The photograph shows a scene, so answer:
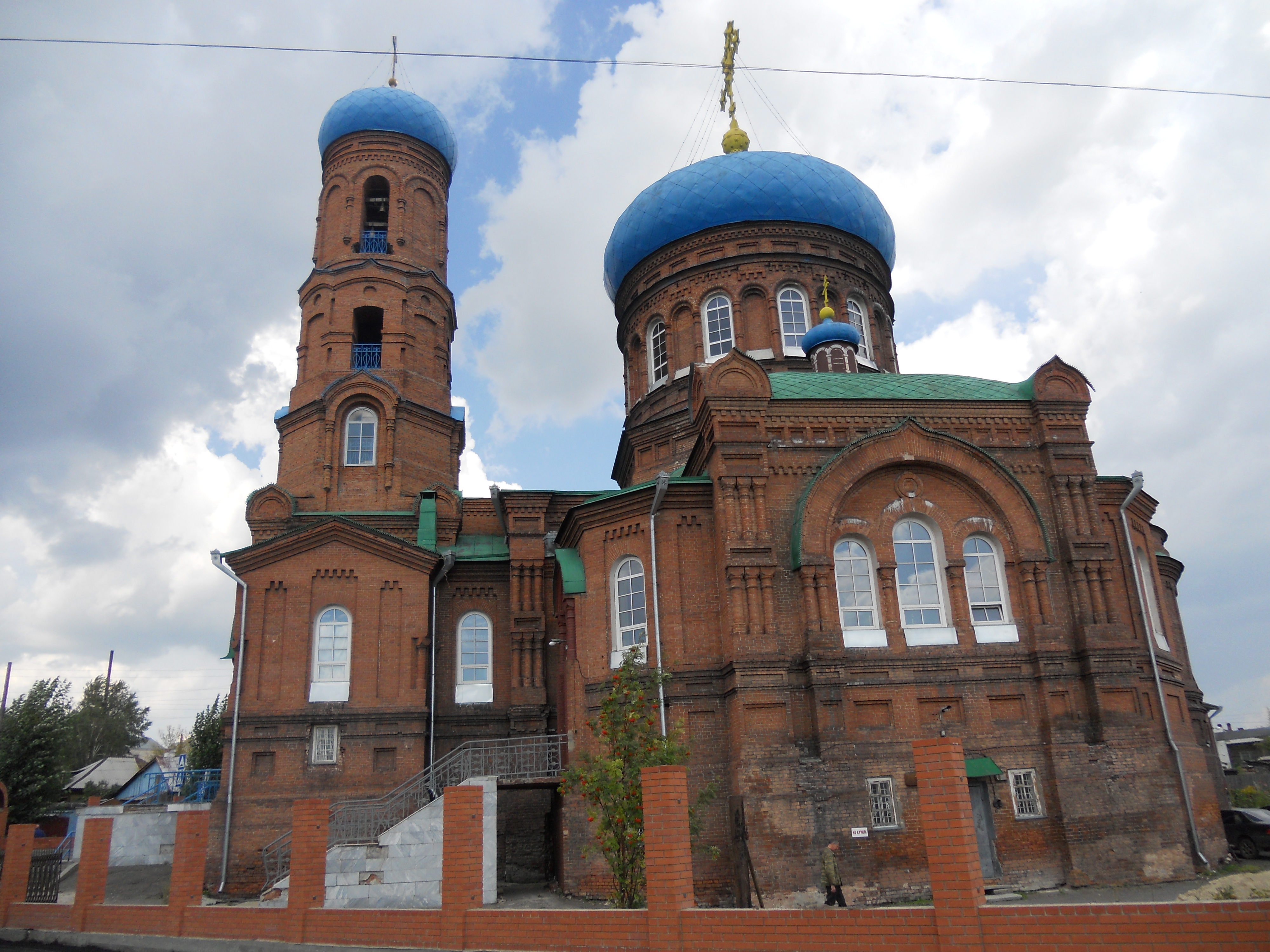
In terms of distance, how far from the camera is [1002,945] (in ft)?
20.6

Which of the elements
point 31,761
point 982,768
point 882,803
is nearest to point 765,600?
point 882,803

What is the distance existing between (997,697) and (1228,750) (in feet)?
154

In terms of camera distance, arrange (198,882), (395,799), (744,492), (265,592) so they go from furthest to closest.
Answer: (265,592) < (395,799) < (744,492) < (198,882)

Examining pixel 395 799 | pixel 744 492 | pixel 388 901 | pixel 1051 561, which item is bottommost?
pixel 388 901

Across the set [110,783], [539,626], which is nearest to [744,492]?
[539,626]

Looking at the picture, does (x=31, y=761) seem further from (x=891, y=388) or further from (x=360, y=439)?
(x=891, y=388)

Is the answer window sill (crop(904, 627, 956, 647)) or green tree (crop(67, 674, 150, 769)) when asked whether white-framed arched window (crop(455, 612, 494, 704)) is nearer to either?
window sill (crop(904, 627, 956, 647))

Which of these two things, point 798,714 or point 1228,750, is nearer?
point 798,714

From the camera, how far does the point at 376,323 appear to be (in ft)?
70.4

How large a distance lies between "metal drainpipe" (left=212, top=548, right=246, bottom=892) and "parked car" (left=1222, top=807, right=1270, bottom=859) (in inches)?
637

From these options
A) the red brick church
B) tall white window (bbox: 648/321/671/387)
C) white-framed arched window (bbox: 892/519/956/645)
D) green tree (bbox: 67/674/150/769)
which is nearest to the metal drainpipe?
the red brick church

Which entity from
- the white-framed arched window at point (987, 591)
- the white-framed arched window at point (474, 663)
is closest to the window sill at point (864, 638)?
the white-framed arched window at point (987, 591)

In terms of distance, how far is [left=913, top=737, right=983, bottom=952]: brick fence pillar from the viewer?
6391 millimetres

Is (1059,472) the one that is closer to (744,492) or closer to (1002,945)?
(744,492)
